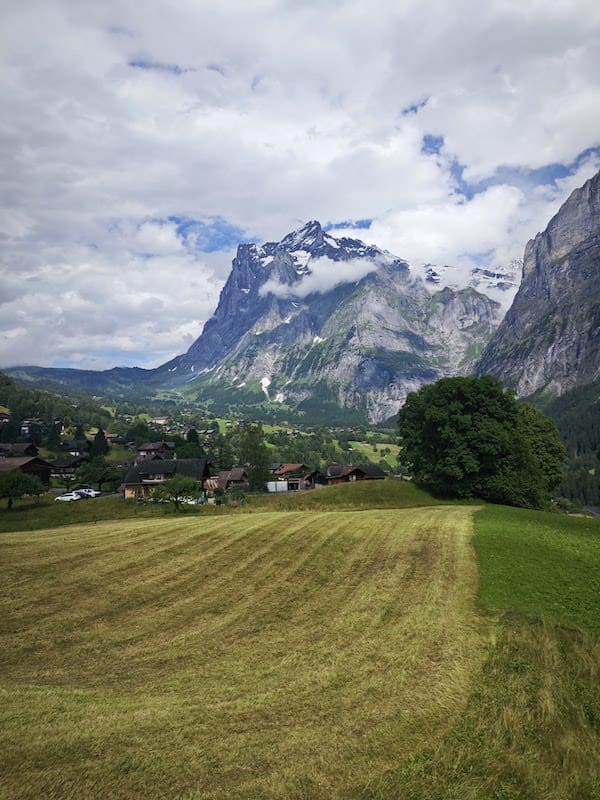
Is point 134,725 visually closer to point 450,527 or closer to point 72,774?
point 72,774

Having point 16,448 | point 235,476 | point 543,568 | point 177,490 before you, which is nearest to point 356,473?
point 235,476

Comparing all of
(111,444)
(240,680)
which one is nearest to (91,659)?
(240,680)

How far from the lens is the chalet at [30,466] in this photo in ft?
354

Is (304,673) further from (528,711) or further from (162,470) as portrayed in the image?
(162,470)

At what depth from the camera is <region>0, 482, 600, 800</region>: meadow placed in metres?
10.4

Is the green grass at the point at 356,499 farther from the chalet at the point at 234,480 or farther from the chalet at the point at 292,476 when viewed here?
the chalet at the point at 292,476

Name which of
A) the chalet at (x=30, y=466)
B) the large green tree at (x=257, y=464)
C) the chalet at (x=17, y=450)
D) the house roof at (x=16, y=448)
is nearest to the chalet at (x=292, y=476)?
the large green tree at (x=257, y=464)

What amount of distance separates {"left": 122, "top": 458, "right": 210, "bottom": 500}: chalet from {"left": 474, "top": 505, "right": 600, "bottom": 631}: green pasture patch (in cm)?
8167

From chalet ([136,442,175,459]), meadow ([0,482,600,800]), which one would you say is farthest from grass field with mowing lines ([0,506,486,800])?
chalet ([136,442,175,459])

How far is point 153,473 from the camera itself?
110 m

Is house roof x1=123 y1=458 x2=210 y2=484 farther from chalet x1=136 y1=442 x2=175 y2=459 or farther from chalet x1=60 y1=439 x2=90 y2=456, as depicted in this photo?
chalet x1=60 y1=439 x2=90 y2=456

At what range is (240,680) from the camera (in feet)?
49.0

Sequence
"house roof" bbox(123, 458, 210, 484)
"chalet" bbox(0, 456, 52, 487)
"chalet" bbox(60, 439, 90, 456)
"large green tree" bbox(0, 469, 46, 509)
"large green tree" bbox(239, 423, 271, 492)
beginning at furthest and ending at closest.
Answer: "chalet" bbox(60, 439, 90, 456) → "large green tree" bbox(239, 423, 271, 492) → "house roof" bbox(123, 458, 210, 484) → "chalet" bbox(0, 456, 52, 487) → "large green tree" bbox(0, 469, 46, 509)

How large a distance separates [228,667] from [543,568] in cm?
1858
